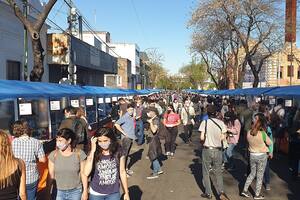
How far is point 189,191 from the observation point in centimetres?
906

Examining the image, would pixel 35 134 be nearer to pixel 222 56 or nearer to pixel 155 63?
pixel 222 56

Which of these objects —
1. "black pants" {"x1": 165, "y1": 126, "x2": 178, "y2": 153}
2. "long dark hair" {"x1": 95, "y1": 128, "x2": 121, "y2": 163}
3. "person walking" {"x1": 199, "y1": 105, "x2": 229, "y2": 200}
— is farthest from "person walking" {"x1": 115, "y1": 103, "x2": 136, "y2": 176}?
"long dark hair" {"x1": 95, "y1": 128, "x2": 121, "y2": 163}

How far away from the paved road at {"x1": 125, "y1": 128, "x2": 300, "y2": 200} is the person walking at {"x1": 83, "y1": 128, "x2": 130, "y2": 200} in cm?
361

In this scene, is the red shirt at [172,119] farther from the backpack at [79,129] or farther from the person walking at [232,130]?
the backpack at [79,129]

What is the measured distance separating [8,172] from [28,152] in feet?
6.43

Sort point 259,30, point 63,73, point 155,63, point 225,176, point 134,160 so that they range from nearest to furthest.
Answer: point 225,176 → point 134,160 → point 63,73 → point 259,30 → point 155,63

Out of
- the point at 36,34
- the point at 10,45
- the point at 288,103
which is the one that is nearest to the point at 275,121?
the point at 288,103

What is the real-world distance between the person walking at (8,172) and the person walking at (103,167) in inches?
44.0

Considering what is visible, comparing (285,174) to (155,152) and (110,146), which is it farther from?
(110,146)

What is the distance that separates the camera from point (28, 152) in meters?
5.79

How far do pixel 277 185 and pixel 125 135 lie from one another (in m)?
3.63

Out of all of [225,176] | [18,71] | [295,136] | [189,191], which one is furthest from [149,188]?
[18,71]

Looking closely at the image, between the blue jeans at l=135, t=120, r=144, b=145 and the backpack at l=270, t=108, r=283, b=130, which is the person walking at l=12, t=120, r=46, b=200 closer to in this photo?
the blue jeans at l=135, t=120, r=144, b=145

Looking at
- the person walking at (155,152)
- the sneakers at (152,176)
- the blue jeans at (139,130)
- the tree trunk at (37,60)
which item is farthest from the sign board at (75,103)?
the sneakers at (152,176)
